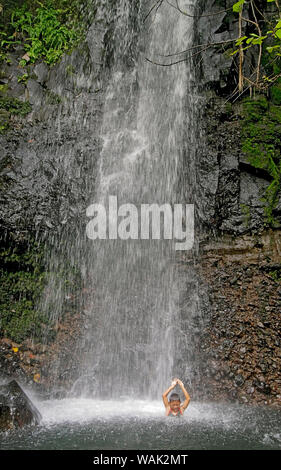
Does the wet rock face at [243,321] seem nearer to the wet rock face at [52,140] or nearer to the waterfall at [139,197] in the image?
the waterfall at [139,197]

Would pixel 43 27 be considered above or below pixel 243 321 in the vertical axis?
above

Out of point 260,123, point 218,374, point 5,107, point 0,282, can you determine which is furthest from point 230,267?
point 5,107

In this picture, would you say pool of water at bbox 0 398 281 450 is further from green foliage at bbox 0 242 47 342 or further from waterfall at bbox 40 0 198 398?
green foliage at bbox 0 242 47 342

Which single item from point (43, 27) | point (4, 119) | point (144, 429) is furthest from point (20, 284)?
point (43, 27)

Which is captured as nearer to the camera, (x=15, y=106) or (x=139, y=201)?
(x=139, y=201)

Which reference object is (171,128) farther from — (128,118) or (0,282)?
(0,282)

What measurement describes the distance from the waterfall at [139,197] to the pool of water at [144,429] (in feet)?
2.98

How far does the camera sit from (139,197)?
305 inches

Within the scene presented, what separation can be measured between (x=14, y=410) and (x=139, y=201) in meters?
4.14

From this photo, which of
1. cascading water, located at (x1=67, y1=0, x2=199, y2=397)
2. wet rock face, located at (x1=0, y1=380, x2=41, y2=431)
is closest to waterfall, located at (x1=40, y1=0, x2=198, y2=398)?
cascading water, located at (x1=67, y1=0, x2=199, y2=397)

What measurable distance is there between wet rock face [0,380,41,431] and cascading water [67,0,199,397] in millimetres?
1729

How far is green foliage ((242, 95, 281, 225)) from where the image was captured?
7.17 meters

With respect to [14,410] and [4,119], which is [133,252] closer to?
[14,410]

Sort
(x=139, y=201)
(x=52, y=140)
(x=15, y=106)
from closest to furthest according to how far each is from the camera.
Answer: (x=139, y=201), (x=52, y=140), (x=15, y=106)
